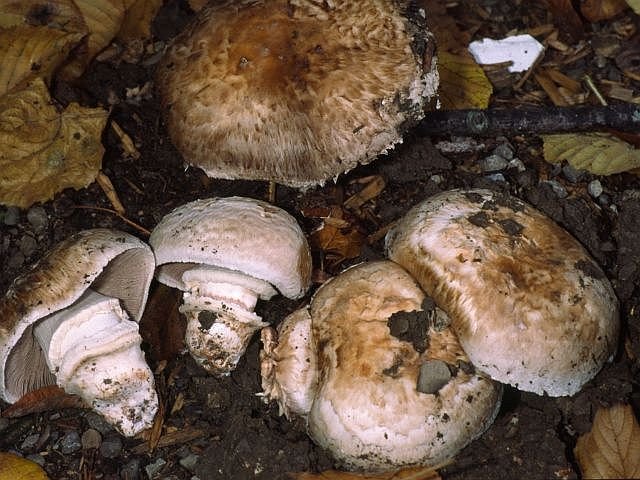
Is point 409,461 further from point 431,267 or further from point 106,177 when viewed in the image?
point 106,177

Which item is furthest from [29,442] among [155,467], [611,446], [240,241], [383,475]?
[611,446]

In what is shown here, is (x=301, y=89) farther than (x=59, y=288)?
Yes

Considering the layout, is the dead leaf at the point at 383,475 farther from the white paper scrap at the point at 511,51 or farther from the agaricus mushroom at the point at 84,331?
the white paper scrap at the point at 511,51

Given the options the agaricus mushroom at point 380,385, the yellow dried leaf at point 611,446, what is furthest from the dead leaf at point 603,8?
the yellow dried leaf at point 611,446

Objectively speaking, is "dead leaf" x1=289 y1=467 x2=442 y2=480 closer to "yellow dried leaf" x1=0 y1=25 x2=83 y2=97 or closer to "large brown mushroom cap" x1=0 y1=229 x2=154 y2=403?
"large brown mushroom cap" x1=0 y1=229 x2=154 y2=403

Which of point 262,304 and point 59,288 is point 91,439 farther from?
point 262,304

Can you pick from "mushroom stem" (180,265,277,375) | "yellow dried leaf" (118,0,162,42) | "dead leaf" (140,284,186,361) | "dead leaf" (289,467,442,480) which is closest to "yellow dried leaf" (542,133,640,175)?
"mushroom stem" (180,265,277,375)
